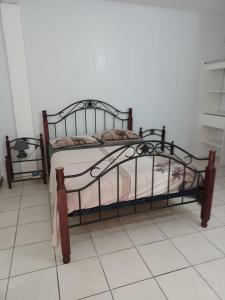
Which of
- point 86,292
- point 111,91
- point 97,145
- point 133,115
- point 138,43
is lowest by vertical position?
point 86,292

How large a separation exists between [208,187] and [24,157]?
234cm

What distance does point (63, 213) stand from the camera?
169cm

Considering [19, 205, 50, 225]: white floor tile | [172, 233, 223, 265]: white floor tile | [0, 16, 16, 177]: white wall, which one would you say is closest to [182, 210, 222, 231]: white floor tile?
[172, 233, 223, 265]: white floor tile

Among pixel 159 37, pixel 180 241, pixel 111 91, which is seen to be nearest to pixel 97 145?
pixel 111 91

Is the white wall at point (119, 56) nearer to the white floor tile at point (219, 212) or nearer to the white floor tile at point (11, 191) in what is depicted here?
the white floor tile at point (11, 191)

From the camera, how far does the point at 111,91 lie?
3527 mm

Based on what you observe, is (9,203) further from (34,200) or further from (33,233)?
(33,233)

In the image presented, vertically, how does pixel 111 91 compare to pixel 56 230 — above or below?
above

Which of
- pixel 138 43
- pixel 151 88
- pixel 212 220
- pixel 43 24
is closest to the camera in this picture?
pixel 212 220

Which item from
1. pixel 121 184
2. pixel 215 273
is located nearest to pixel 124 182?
pixel 121 184

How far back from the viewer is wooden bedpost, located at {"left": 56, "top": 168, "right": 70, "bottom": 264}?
1.64m

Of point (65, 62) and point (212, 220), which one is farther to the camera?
point (65, 62)

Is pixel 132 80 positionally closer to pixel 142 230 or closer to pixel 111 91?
pixel 111 91

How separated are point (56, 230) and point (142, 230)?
87 cm
